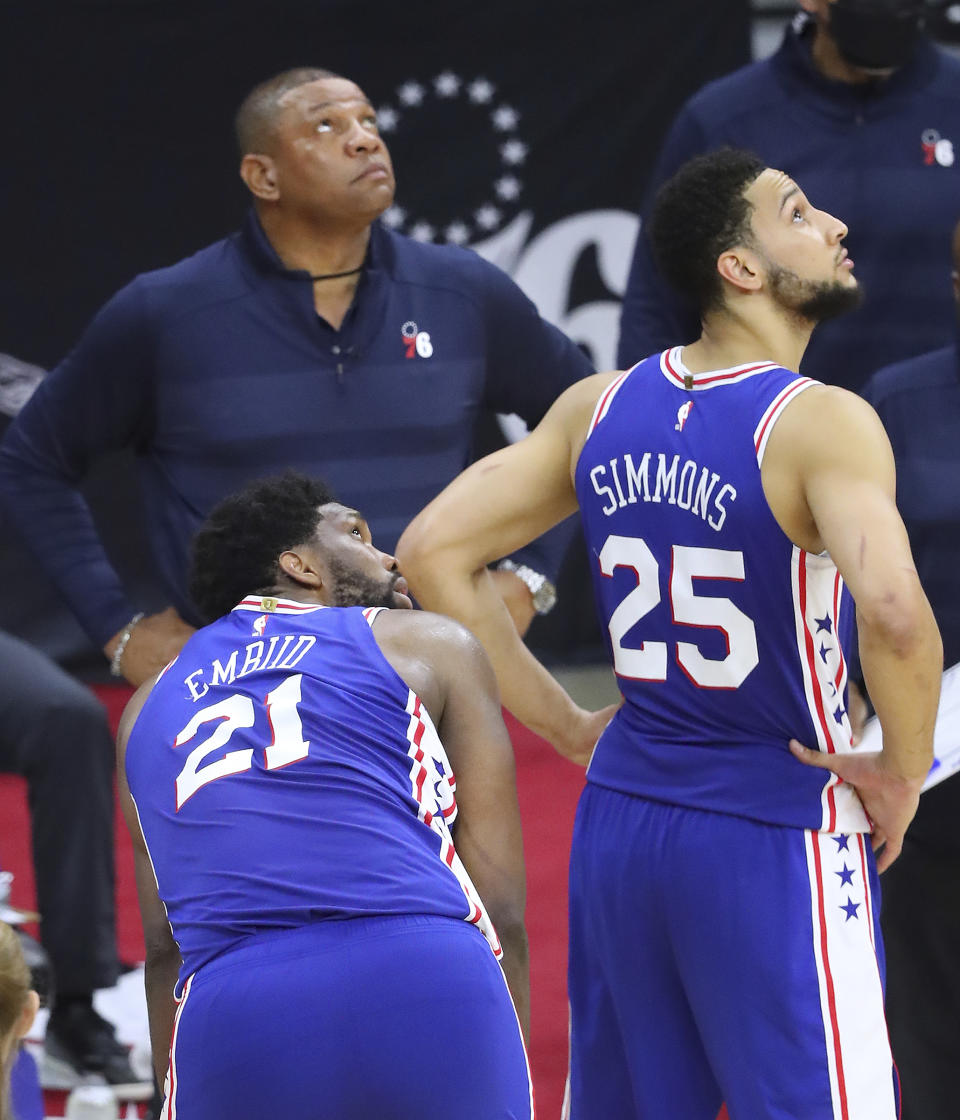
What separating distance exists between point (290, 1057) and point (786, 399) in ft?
3.84

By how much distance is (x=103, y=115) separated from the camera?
24.5ft

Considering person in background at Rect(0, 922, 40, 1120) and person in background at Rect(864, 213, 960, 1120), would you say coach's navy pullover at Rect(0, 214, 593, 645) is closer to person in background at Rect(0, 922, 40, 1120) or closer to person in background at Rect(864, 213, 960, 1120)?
person in background at Rect(864, 213, 960, 1120)

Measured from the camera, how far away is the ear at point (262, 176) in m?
4.10

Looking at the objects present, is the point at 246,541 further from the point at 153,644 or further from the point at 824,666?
the point at 153,644

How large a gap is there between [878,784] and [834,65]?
2.62m

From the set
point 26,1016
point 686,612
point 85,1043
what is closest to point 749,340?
point 686,612

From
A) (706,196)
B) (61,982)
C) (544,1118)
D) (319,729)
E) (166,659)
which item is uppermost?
(706,196)

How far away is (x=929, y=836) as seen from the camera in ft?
11.6

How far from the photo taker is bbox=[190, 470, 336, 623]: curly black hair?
2873 mm

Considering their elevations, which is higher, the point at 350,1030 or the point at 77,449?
the point at 77,449

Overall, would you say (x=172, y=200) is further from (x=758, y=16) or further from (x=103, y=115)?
(x=758, y=16)

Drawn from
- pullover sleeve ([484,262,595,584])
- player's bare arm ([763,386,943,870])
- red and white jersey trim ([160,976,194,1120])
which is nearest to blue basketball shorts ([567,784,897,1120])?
player's bare arm ([763,386,943,870])

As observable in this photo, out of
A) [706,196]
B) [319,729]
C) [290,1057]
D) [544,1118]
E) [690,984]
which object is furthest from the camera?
[544,1118]

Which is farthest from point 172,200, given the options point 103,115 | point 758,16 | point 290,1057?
point 290,1057
